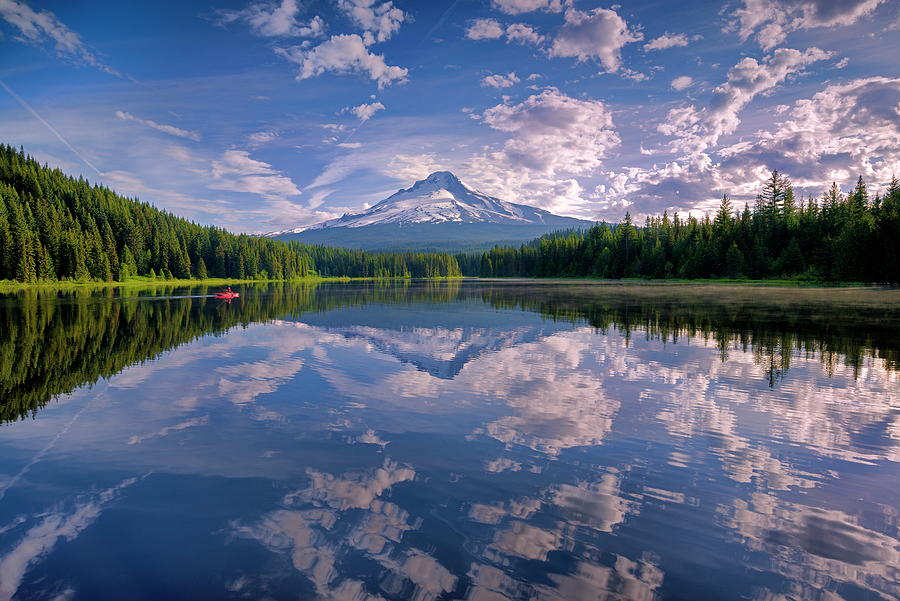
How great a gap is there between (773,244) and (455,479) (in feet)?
455

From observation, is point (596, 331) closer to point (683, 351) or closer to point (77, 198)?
point (683, 351)

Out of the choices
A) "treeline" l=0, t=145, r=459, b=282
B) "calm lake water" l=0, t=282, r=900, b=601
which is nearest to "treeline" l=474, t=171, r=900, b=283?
"calm lake water" l=0, t=282, r=900, b=601

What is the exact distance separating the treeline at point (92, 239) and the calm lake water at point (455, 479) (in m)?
104

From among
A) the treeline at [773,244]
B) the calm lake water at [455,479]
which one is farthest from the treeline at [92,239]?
the treeline at [773,244]

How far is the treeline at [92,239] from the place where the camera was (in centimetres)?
9564

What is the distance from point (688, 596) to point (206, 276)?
190922 mm

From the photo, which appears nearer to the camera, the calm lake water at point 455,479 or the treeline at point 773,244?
the calm lake water at point 455,479

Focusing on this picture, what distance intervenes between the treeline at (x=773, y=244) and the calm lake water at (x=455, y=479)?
88678mm

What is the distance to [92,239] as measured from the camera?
11531 centimetres

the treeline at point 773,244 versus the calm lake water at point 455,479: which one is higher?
the treeline at point 773,244

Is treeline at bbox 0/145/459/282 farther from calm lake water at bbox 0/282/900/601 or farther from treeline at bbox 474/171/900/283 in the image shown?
treeline at bbox 474/171/900/283

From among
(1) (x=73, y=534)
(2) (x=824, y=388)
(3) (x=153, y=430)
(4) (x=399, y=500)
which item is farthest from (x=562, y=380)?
(1) (x=73, y=534)

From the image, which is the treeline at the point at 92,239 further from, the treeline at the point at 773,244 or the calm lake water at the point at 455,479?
the treeline at the point at 773,244

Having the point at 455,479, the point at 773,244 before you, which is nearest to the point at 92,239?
the point at 455,479
